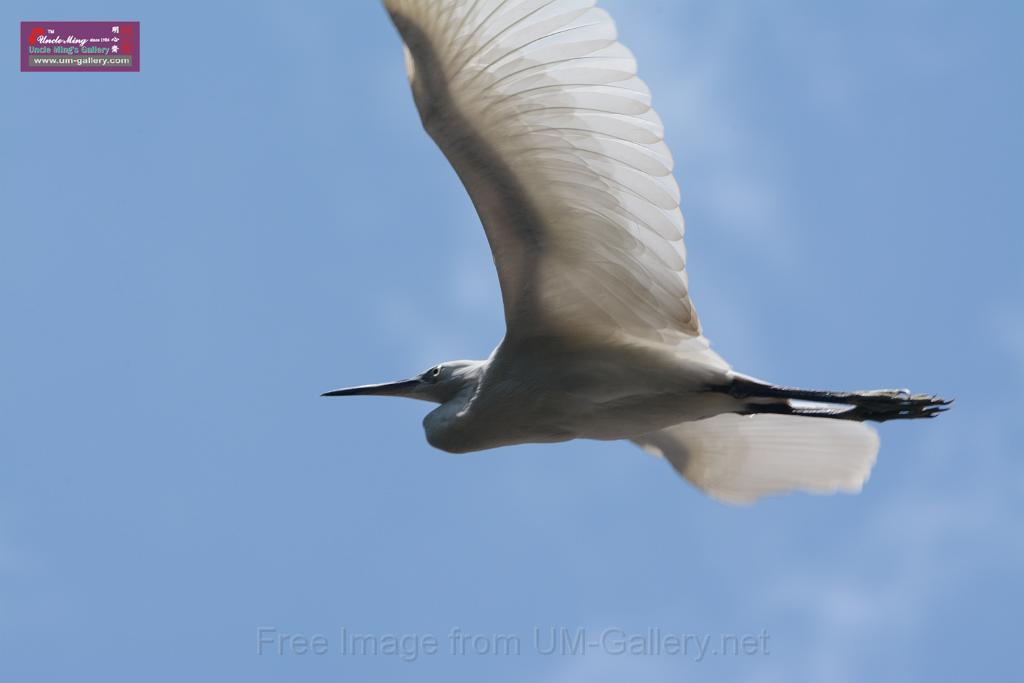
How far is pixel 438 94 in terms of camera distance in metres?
7.89

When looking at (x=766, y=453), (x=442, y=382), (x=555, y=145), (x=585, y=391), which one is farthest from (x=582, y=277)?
(x=766, y=453)

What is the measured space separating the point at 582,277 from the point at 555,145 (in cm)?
115

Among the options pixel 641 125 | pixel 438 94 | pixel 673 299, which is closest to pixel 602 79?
pixel 641 125

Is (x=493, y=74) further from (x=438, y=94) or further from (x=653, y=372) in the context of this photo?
(x=653, y=372)

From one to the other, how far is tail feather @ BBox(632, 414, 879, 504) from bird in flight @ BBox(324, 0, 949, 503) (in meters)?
0.01

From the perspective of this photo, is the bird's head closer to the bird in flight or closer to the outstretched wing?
the bird in flight

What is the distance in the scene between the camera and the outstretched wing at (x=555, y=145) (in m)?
7.65

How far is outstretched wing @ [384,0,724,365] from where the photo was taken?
765 centimetres

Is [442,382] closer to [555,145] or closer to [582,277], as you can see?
[582,277]

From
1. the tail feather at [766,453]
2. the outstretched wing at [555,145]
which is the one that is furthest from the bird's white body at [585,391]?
the tail feather at [766,453]

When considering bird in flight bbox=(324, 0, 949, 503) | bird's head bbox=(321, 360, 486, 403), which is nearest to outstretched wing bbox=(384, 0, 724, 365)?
bird in flight bbox=(324, 0, 949, 503)

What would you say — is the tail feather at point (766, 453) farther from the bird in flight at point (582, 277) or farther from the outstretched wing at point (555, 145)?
the outstretched wing at point (555, 145)

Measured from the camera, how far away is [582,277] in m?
8.84

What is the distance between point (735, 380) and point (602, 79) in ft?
7.83
